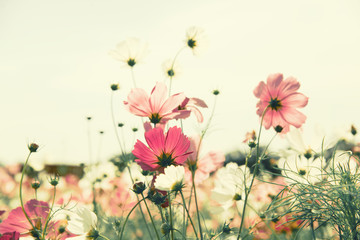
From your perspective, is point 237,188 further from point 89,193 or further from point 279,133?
point 89,193

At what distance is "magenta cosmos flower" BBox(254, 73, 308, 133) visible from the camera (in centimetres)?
74

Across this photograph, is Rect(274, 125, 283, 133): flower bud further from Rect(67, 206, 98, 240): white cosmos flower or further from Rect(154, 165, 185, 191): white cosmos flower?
Rect(67, 206, 98, 240): white cosmos flower

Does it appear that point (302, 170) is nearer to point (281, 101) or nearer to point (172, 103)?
point (281, 101)

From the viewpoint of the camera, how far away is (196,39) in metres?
0.84

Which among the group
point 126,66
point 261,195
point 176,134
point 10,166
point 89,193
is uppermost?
point 126,66

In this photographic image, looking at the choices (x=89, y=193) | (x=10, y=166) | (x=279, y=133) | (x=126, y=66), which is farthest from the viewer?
(x=10, y=166)

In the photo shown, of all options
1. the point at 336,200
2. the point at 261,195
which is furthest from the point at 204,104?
the point at 261,195

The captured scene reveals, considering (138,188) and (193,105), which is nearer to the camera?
(138,188)

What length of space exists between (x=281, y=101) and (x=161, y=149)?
1.12ft

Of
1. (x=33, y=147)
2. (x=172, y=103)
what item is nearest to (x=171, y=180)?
(x=172, y=103)

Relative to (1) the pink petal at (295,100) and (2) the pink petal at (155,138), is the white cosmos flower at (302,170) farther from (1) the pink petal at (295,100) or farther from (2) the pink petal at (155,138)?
(2) the pink petal at (155,138)

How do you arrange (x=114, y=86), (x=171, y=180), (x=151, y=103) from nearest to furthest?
(x=171, y=180) < (x=151, y=103) < (x=114, y=86)

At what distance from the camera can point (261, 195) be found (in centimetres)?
116

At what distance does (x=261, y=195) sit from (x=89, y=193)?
711 millimetres
